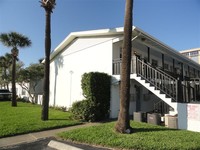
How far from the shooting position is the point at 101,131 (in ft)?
26.6

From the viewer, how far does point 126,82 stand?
26.2ft

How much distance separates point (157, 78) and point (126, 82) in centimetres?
468

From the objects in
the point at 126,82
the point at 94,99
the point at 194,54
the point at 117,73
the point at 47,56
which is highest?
the point at 194,54

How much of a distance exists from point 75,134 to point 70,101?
855 centimetres

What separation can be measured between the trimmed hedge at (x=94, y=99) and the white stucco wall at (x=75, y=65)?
4.72 feet

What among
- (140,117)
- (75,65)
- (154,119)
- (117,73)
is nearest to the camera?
(154,119)

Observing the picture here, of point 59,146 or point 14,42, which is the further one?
point 14,42

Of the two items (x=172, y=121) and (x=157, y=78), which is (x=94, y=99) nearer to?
(x=157, y=78)

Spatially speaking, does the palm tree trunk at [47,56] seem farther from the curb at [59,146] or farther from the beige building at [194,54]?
the beige building at [194,54]

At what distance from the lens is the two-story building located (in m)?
10.4

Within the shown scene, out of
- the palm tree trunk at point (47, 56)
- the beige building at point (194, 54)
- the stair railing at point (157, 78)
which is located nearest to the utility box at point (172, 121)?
the stair railing at point (157, 78)

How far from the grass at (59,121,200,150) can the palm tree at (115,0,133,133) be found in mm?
409

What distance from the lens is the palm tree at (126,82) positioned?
7.74 meters

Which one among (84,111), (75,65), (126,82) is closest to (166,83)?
(126,82)
